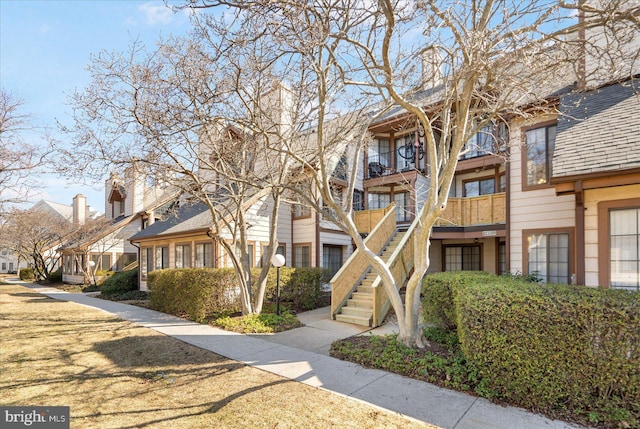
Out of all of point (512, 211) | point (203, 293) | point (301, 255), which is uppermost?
point (512, 211)

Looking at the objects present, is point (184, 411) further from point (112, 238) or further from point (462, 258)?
point (112, 238)

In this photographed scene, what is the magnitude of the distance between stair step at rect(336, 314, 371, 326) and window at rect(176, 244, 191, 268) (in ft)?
26.6

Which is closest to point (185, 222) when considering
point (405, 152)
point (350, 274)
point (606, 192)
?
point (350, 274)

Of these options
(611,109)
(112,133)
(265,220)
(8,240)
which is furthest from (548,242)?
(8,240)

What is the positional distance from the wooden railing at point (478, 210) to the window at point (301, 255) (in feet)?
18.6

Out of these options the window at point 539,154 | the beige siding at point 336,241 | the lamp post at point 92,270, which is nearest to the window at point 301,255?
the beige siding at point 336,241

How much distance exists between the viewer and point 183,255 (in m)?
15.2

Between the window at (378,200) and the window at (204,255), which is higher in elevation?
the window at (378,200)

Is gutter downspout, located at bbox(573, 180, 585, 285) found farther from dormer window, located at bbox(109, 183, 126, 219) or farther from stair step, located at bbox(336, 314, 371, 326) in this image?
dormer window, located at bbox(109, 183, 126, 219)

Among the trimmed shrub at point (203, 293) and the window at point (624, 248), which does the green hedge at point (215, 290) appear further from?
the window at point (624, 248)

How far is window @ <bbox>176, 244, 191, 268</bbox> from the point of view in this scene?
1491cm

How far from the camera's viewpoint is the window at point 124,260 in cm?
2352

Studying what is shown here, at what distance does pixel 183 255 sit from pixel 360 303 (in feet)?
29.9

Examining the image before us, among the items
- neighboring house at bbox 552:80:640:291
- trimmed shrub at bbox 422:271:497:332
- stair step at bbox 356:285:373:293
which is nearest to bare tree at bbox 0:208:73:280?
stair step at bbox 356:285:373:293
